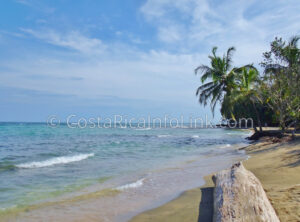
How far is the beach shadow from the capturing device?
430cm

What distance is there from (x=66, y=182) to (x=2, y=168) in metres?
3.87

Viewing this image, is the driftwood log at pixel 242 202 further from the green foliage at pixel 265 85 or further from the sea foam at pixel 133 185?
the green foliage at pixel 265 85

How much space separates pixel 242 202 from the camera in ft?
12.5

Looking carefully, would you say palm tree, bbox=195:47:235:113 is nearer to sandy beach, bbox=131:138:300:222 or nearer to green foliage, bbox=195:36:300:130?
green foliage, bbox=195:36:300:130

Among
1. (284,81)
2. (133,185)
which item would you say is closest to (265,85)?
(284,81)

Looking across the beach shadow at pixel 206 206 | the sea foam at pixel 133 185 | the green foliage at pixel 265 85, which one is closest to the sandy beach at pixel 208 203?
the beach shadow at pixel 206 206

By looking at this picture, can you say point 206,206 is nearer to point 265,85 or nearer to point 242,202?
point 242,202

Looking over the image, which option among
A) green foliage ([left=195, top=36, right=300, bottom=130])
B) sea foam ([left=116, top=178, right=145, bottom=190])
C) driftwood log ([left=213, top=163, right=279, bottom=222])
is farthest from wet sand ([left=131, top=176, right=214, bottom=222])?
green foliage ([left=195, top=36, right=300, bottom=130])

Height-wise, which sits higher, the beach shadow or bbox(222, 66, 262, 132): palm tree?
bbox(222, 66, 262, 132): palm tree

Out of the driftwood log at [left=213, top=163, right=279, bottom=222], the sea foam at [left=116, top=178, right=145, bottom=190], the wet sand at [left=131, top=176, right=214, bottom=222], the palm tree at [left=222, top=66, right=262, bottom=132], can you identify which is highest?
the palm tree at [left=222, top=66, right=262, bottom=132]

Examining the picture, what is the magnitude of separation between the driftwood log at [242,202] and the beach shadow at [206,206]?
0.32 m

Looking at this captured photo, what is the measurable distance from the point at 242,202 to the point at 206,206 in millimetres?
1211

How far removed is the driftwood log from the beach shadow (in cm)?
32

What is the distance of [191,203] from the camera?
5176 mm
